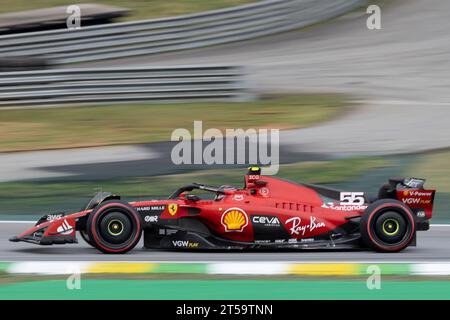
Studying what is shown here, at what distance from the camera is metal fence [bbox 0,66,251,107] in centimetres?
1766

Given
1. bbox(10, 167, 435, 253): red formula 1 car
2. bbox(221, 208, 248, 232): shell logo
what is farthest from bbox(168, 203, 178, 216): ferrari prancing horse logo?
bbox(221, 208, 248, 232): shell logo

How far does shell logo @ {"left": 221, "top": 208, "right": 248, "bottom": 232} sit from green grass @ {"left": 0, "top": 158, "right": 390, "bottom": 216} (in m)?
2.96

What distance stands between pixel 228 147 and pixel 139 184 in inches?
95.1

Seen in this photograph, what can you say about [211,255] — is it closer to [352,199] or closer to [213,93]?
[352,199]

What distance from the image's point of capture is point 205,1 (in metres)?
25.4

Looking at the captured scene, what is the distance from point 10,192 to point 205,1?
14132mm

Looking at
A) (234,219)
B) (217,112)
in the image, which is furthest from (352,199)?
(217,112)

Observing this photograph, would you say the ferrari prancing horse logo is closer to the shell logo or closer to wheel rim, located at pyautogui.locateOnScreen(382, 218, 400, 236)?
the shell logo

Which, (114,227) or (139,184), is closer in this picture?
(114,227)

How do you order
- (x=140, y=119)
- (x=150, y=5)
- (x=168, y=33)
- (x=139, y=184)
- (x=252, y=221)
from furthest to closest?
(x=150, y=5), (x=168, y=33), (x=140, y=119), (x=139, y=184), (x=252, y=221)

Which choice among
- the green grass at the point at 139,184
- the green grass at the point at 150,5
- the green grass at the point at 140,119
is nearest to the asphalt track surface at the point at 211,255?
the green grass at the point at 139,184

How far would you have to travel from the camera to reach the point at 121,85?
17922 millimetres

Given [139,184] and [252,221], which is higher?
[139,184]

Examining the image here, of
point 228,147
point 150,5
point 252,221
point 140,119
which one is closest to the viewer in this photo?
point 252,221
